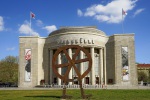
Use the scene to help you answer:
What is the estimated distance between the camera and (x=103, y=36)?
79.8 m

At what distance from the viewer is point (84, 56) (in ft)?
248

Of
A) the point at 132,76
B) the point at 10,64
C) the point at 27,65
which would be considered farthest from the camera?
the point at 10,64

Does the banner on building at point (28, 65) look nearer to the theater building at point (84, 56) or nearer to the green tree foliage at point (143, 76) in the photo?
the theater building at point (84, 56)

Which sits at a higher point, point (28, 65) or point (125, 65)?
point (28, 65)

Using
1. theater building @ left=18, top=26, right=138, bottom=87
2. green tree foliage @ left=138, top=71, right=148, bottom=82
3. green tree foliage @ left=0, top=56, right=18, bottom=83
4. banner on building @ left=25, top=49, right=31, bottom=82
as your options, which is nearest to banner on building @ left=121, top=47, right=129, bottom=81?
theater building @ left=18, top=26, right=138, bottom=87

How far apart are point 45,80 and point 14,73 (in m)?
26.2

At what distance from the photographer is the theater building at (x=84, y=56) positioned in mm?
74625

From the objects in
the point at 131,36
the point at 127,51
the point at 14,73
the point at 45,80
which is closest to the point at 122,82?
the point at 127,51

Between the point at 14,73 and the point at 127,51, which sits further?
the point at 14,73

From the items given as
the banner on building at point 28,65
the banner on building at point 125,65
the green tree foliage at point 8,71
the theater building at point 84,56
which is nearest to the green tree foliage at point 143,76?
the theater building at point 84,56

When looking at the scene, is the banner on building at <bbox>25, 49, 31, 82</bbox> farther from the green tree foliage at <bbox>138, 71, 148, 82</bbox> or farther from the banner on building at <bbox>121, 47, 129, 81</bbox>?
the green tree foliage at <bbox>138, 71, 148, 82</bbox>

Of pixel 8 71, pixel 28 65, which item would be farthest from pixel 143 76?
pixel 28 65

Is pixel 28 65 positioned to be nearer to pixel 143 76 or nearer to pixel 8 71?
pixel 8 71

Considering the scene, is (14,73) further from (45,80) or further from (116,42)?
(116,42)
